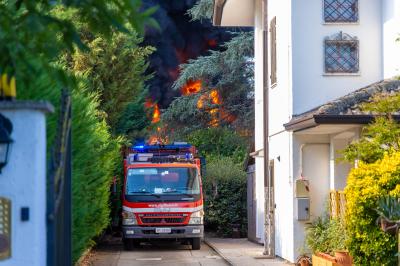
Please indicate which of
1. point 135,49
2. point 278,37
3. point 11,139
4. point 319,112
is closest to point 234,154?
point 135,49

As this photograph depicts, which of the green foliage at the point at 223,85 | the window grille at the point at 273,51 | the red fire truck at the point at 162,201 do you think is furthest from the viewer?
the green foliage at the point at 223,85

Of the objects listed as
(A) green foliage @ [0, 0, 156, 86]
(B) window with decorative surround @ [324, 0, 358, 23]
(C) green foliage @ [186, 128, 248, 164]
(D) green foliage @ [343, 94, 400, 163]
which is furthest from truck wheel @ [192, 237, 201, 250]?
(A) green foliage @ [0, 0, 156, 86]

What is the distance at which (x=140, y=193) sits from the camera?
2861 centimetres

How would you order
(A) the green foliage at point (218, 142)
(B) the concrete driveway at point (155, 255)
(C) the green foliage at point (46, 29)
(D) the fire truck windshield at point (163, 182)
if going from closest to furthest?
(C) the green foliage at point (46, 29), (B) the concrete driveway at point (155, 255), (D) the fire truck windshield at point (163, 182), (A) the green foliage at point (218, 142)

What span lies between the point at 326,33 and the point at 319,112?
3696 mm

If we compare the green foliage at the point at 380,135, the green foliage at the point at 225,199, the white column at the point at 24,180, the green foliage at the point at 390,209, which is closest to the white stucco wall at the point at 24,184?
the white column at the point at 24,180

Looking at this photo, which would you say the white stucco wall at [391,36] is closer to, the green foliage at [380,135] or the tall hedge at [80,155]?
the green foliage at [380,135]

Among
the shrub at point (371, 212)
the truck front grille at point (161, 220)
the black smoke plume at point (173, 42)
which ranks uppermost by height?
the black smoke plume at point (173, 42)

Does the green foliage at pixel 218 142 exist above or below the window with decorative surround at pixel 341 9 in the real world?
below

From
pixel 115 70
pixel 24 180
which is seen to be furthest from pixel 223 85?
pixel 24 180

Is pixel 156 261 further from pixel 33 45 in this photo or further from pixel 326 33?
pixel 33 45

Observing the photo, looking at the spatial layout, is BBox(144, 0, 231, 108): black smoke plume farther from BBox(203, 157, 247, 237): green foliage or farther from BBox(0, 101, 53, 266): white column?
BBox(0, 101, 53, 266): white column

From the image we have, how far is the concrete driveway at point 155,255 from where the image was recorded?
2372 centimetres

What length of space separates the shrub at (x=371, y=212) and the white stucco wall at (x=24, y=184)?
7726 mm
